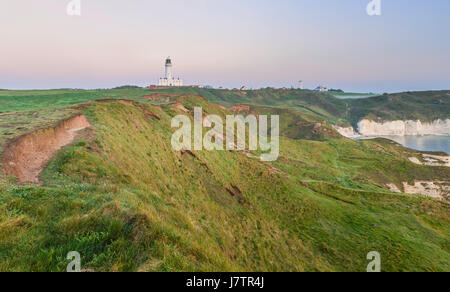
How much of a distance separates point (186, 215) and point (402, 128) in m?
192

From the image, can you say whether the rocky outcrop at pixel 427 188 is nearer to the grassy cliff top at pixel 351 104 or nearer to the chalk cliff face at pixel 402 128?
the grassy cliff top at pixel 351 104

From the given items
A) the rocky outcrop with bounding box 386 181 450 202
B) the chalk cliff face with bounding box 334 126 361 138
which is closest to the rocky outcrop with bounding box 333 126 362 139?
the chalk cliff face with bounding box 334 126 361 138

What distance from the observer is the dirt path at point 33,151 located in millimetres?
10527

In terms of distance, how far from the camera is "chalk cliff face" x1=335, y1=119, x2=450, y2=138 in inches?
5866

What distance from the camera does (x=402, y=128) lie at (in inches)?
6019

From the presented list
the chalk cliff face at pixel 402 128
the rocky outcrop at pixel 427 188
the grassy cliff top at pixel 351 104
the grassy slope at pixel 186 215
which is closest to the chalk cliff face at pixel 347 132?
the grassy cliff top at pixel 351 104

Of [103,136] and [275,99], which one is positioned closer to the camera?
[103,136]

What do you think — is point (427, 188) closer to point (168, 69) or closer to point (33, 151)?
point (33, 151)

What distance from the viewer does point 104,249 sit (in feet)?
18.3

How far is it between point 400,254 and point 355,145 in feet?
218

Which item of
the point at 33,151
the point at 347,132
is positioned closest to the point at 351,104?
the point at 347,132

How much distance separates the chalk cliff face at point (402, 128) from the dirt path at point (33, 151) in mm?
164469
